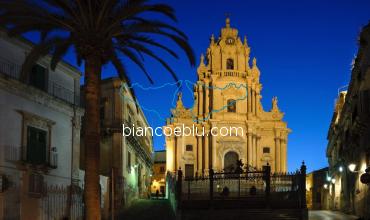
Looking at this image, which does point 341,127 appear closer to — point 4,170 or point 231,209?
point 231,209

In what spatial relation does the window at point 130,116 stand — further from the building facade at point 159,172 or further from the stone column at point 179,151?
the building facade at point 159,172

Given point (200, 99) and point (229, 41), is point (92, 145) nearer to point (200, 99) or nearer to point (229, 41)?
point (200, 99)

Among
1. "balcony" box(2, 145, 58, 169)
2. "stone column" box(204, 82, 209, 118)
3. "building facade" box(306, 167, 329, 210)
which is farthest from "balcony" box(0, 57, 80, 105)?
"building facade" box(306, 167, 329, 210)

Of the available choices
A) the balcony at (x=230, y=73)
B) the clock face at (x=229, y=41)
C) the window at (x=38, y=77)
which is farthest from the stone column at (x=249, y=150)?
the window at (x=38, y=77)

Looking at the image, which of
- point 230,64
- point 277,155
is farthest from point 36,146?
point 230,64

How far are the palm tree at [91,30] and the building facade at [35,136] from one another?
725cm

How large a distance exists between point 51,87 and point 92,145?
42.1 feet

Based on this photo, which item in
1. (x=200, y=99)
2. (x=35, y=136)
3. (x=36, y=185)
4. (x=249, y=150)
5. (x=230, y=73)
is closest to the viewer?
(x=36, y=185)

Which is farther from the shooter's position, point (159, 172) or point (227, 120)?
point (159, 172)

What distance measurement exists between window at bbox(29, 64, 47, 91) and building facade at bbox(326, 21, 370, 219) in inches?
637

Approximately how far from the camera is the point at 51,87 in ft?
96.9

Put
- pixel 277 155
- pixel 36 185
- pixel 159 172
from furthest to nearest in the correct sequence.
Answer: pixel 159 172
pixel 277 155
pixel 36 185

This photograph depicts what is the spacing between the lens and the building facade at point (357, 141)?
94.2 feet

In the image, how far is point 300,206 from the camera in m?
30.0
